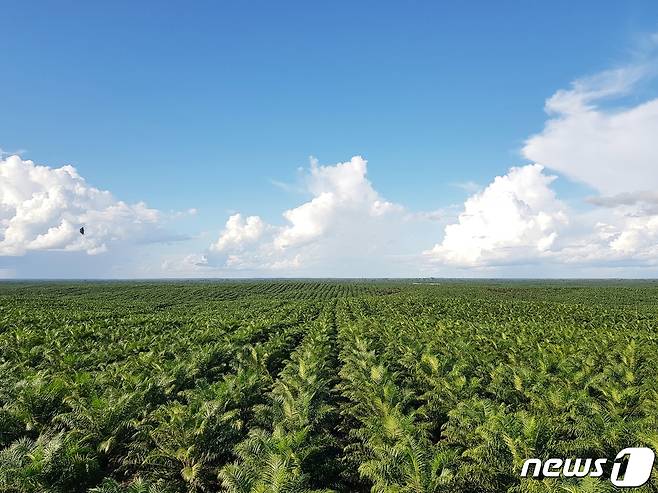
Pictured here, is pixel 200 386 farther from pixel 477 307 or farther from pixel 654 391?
pixel 477 307

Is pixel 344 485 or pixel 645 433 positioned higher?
pixel 645 433

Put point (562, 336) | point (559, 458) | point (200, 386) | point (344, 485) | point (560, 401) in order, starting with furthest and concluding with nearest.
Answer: point (562, 336) → point (200, 386) → point (560, 401) → point (344, 485) → point (559, 458)

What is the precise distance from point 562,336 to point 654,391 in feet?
56.7

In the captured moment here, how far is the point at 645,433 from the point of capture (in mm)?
9156

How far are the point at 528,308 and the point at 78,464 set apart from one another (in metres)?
56.9

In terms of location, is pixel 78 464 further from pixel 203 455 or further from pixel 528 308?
pixel 528 308

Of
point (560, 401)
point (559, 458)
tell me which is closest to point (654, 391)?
point (560, 401)

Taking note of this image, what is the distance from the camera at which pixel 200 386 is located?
14617mm

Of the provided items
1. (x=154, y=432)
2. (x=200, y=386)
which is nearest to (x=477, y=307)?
(x=200, y=386)

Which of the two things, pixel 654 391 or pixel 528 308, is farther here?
pixel 528 308

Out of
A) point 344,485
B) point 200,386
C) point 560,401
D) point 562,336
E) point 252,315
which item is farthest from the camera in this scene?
point 252,315

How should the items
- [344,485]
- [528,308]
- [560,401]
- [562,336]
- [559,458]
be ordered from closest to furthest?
1. [559,458]
2. [344,485]
3. [560,401]
4. [562,336]
5. [528,308]

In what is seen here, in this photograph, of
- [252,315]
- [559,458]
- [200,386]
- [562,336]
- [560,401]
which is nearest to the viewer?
[559,458]

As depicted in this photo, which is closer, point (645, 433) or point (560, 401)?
point (645, 433)
